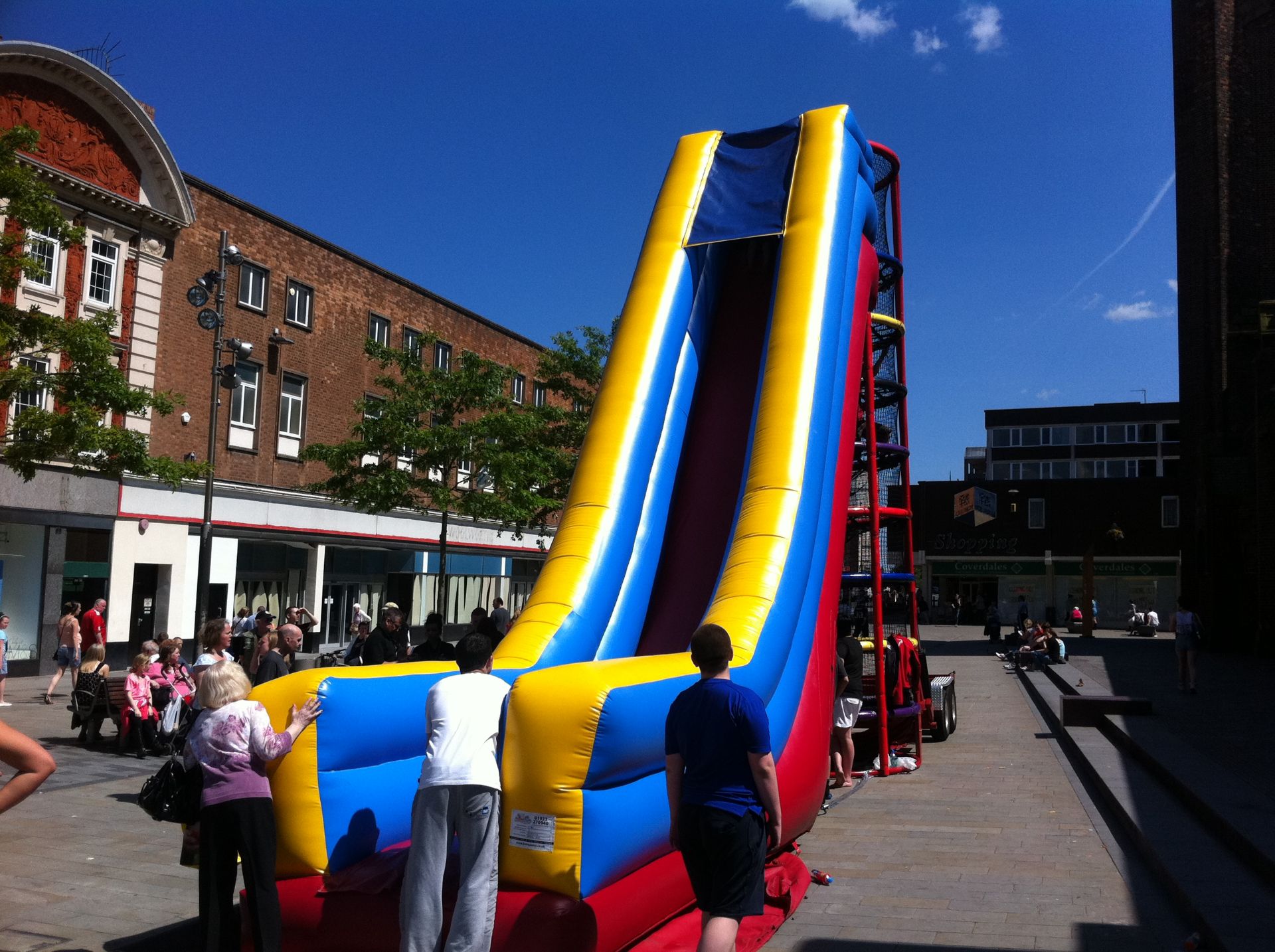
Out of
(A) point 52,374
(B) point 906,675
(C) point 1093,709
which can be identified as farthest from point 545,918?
(A) point 52,374

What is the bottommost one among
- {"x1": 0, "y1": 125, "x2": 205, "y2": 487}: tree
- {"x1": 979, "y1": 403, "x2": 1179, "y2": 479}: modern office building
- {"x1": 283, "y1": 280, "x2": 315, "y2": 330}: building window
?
{"x1": 0, "y1": 125, "x2": 205, "y2": 487}: tree

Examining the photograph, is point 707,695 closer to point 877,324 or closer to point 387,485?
point 877,324

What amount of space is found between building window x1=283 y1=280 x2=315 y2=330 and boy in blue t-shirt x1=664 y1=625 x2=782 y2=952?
89.3 ft

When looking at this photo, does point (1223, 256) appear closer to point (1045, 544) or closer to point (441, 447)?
point (1045, 544)

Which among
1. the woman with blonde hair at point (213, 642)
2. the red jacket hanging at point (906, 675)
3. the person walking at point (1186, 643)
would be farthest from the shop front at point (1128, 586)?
the woman with blonde hair at point (213, 642)

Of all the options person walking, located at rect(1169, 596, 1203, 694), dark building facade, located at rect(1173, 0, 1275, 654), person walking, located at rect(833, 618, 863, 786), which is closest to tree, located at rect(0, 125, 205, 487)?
person walking, located at rect(833, 618, 863, 786)

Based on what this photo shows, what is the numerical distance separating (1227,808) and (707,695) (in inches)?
219

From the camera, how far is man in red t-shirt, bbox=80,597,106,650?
19750 millimetres

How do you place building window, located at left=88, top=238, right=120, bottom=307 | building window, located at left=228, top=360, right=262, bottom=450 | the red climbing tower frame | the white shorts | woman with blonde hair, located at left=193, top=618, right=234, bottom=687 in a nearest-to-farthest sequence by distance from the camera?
woman with blonde hair, located at left=193, top=618, right=234, bottom=687 < the white shorts < the red climbing tower frame < building window, located at left=88, top=238, right=120, bottom=307 < building window, located at left=228, top=360, right=262, bottom=450

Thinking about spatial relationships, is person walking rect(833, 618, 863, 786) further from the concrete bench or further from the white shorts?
the concrete bench

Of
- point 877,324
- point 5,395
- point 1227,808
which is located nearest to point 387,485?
point 5,395

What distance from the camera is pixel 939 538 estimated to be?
5703cm

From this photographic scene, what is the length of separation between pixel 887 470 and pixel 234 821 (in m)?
8.41

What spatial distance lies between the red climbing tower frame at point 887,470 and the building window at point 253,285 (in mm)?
20198
